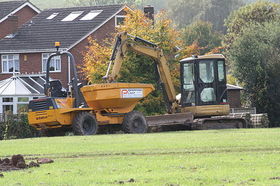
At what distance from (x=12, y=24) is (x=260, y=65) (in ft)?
67.1

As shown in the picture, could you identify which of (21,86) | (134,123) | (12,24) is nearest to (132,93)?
(134,123)

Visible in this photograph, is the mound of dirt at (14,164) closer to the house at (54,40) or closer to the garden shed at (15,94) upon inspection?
the garden shed at (15,94)

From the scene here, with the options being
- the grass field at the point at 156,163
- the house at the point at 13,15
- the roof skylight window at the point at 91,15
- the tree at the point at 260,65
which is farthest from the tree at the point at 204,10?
the grass field at the point at 156,163

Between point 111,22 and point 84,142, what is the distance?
40.3m

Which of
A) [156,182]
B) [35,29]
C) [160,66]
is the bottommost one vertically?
[156,182]

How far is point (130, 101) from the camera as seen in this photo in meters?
36.6

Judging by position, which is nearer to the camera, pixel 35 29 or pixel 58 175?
pixel 58 175

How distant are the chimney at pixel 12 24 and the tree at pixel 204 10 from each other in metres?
75.5

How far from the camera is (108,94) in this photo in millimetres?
35594

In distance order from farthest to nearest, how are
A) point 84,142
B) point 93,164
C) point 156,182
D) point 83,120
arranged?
point 83,120, point 84,142, point 93,164, point 156,182

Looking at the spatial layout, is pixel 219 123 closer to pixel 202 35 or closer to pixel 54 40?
pixel 54 40

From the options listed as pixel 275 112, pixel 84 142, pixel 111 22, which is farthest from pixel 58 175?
pixel 111 22

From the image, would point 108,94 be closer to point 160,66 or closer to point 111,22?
point 160,66

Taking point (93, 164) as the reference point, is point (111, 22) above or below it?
above
